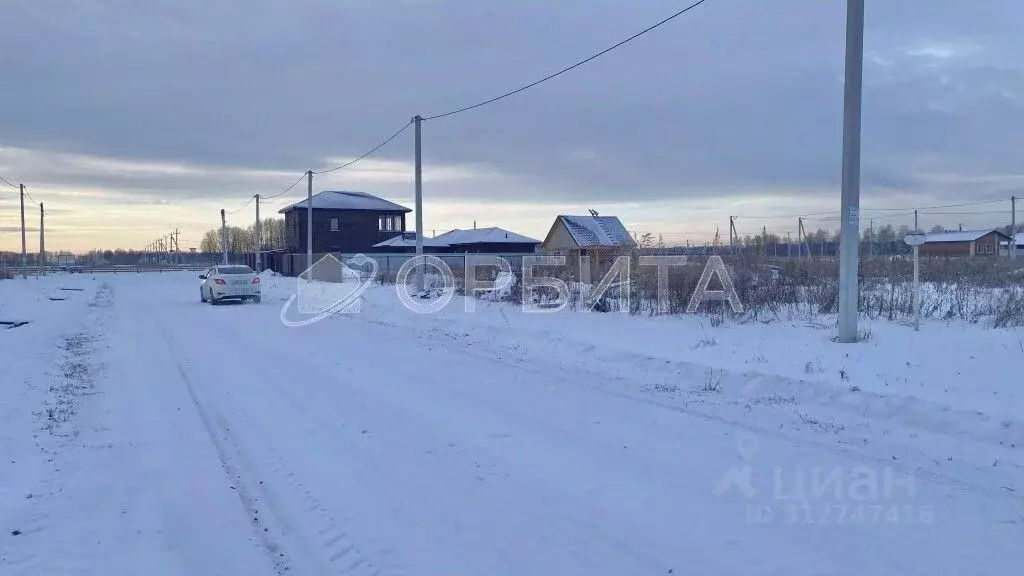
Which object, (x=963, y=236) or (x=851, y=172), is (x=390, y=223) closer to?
(x=963, y=236)

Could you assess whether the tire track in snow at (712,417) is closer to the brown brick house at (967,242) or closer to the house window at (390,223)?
the house window at (390,223)

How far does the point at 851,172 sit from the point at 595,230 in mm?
39250

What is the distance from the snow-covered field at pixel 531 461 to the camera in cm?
479

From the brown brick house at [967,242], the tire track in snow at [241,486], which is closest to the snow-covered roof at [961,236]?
the brown brick house at [967,242]

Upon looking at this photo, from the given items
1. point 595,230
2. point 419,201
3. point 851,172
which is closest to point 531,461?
point 851,172

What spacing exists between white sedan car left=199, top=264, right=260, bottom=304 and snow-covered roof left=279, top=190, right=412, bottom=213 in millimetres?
34080

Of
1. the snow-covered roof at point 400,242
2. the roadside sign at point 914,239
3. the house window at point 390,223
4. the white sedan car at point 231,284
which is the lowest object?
the white sedan car at point 231,284

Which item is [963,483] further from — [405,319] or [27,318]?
[27,318]

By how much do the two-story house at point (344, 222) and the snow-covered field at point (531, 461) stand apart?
164 ft

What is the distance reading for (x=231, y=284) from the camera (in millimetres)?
27938

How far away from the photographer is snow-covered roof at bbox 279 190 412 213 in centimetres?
6325

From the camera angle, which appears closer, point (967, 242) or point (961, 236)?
point (967, 242)

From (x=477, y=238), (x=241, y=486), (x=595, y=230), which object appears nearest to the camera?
(x=241, y=486)

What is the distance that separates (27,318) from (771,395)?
21.6 meters
